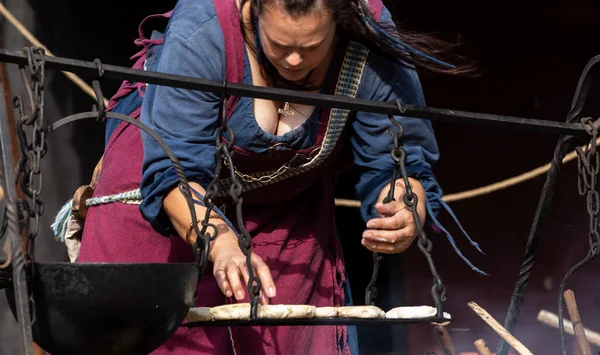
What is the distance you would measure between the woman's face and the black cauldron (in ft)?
2.05

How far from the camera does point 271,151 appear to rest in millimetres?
2465

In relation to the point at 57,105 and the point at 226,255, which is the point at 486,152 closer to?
the point at 57,105

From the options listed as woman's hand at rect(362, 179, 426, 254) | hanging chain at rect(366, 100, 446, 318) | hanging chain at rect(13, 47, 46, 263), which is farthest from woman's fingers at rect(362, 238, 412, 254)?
hanging chain at rect(13, 47, 46, 263)

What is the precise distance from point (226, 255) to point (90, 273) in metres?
0.46

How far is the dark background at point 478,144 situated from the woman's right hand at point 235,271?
1.86 m

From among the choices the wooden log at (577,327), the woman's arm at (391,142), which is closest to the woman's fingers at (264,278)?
the woman's arm at (391,142)

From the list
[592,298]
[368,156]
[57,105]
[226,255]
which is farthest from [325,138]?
[592,298]

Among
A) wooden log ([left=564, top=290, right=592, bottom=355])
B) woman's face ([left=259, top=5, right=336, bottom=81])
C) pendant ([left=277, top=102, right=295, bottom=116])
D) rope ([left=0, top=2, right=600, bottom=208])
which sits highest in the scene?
woman's face ([left=259, top=5, right=336, bottom=81])

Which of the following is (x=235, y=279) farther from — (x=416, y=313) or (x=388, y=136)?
(x=388, y=136)

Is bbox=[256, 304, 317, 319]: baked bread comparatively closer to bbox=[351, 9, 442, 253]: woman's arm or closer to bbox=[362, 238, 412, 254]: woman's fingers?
bbox=[362, 238, 412, 254]: woman's fingers

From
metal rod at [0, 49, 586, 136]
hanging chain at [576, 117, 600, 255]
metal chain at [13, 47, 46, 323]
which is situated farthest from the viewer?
hanging chain at [576, 117, 600, 255]

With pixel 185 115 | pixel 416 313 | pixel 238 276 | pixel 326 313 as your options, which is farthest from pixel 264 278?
pixel 185 115

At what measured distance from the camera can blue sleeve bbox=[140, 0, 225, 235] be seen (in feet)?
7.29

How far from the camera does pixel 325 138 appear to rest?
2.50 meters
